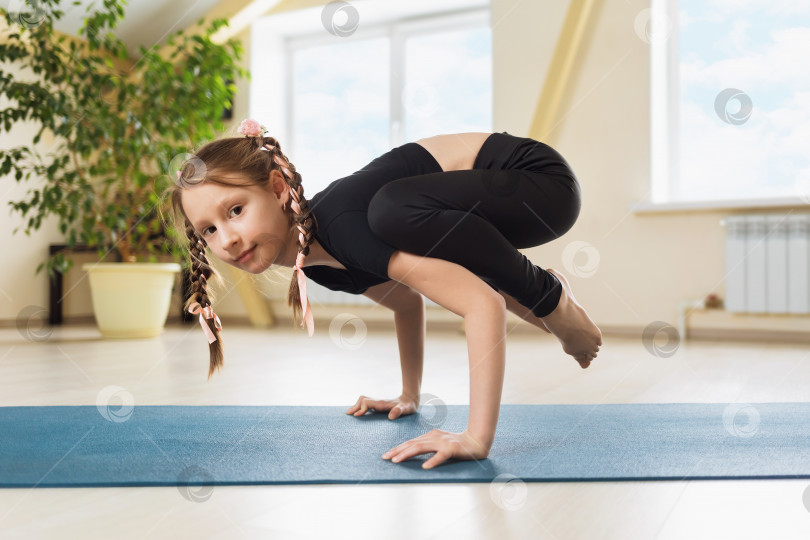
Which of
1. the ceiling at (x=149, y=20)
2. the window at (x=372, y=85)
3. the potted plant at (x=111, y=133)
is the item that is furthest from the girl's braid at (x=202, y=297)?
the ceiling at (x=149, y=20)

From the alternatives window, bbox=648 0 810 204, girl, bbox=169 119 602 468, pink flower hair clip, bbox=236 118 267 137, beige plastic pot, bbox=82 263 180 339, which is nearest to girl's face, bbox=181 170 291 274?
girl, bbox=169 119 602 468

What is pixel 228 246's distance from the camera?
3.34ft

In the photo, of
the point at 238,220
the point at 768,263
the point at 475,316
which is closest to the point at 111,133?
the point at 238,220

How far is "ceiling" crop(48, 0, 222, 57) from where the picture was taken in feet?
12.3

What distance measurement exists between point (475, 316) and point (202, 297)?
0.49 m

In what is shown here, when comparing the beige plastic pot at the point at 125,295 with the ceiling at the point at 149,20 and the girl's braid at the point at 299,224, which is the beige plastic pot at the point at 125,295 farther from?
the girl's braid at the point at 299,224

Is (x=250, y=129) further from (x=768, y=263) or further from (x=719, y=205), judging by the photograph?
(x=768, y=263)

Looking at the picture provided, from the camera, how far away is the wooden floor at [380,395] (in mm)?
690

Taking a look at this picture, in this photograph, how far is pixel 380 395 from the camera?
1598mm

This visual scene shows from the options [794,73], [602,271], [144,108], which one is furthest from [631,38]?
[144,108]

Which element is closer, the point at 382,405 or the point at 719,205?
the point at 382,405

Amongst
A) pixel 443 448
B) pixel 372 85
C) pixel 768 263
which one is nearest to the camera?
pixel 443 448

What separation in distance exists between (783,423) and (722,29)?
2439 millimetres

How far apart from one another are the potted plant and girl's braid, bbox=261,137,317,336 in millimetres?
1817
